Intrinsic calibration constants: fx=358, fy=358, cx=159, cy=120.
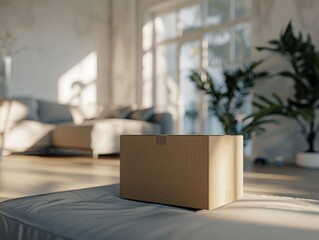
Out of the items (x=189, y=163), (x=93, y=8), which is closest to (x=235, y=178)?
(x=189, y=163)

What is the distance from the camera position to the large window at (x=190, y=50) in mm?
5336

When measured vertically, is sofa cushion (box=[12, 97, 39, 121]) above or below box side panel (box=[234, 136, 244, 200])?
above

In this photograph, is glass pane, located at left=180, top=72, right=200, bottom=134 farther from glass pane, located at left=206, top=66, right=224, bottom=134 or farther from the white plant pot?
the white plant pot

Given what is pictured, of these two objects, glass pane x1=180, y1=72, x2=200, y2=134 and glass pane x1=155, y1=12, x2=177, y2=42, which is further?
glass pane x1=155, y1=12, x2=177, y2=42

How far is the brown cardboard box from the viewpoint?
1.11 meters

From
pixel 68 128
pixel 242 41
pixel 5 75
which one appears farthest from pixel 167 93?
pixel 5 75

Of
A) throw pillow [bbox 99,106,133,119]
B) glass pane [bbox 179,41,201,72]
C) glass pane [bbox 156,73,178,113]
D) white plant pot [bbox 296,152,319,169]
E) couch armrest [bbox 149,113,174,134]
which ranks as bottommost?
white plant pot [bbox 296,152,319,169]

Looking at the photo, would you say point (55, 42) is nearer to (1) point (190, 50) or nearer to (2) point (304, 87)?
(1) point (190, 50)

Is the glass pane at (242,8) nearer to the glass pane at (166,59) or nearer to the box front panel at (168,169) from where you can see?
the glass pane at (166,59)

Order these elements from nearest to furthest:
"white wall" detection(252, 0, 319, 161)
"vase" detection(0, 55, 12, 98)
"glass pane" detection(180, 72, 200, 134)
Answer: "white wall" detection(252, 0, 319, 161), "vase" detection(0, 55, 12, 98), "glass pane" detection(180, 72, 200, 134)

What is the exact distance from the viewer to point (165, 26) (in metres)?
6.82

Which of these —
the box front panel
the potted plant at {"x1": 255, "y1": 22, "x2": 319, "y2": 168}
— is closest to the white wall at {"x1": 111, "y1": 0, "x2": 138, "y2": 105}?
the potted plant at {"x1": 255, "y1": 22, "x2": 319, "y2": 168}

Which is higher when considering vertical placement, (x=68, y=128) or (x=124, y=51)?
(x=124, y=51)

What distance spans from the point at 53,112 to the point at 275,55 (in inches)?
134
